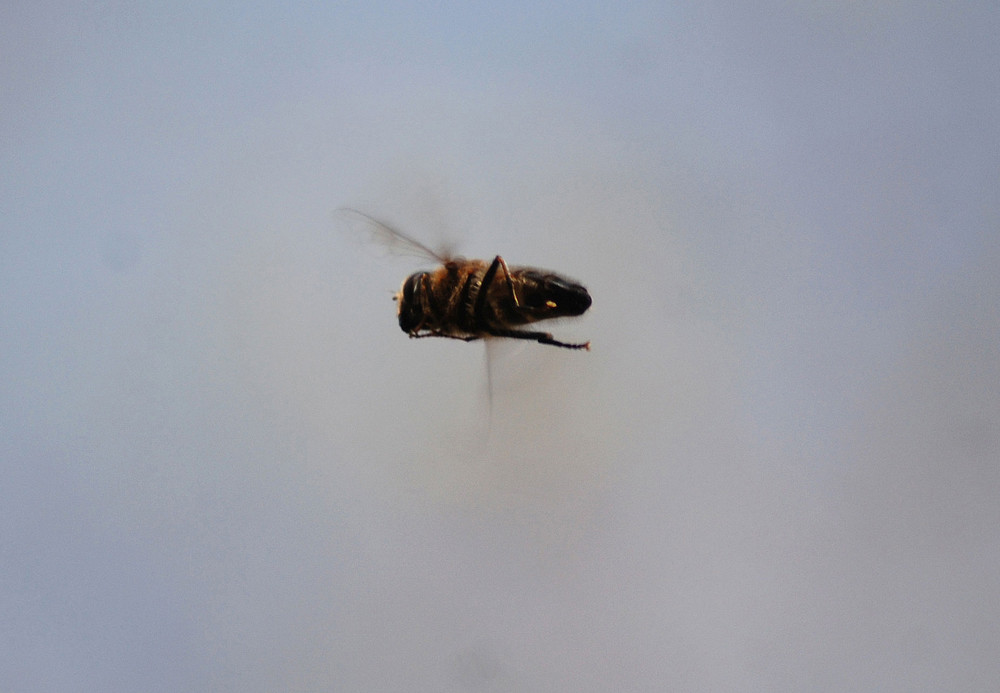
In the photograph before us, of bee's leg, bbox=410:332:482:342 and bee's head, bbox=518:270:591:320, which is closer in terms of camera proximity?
bee's head, bbox=518:270:591:320

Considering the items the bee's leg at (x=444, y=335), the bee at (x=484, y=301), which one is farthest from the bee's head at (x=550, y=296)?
the bee's leg at (x=444, y=335)

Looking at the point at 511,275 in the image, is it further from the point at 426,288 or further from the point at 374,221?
the point at 374,221

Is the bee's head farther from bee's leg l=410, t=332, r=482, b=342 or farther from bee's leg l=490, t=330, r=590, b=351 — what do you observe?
bee's leg l=410, t=332, r=482, b=342

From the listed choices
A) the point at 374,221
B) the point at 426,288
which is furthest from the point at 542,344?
the point at 374,221

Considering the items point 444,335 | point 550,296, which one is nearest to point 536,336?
point 550,296

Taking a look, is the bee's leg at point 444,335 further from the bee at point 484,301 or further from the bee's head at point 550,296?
the bee's head at point 550,296

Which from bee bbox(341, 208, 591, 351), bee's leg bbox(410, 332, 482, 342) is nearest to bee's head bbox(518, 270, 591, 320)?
bee bbox(341, 208, 591, 351)

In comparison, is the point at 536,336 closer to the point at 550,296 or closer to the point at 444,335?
the point at 550,296
